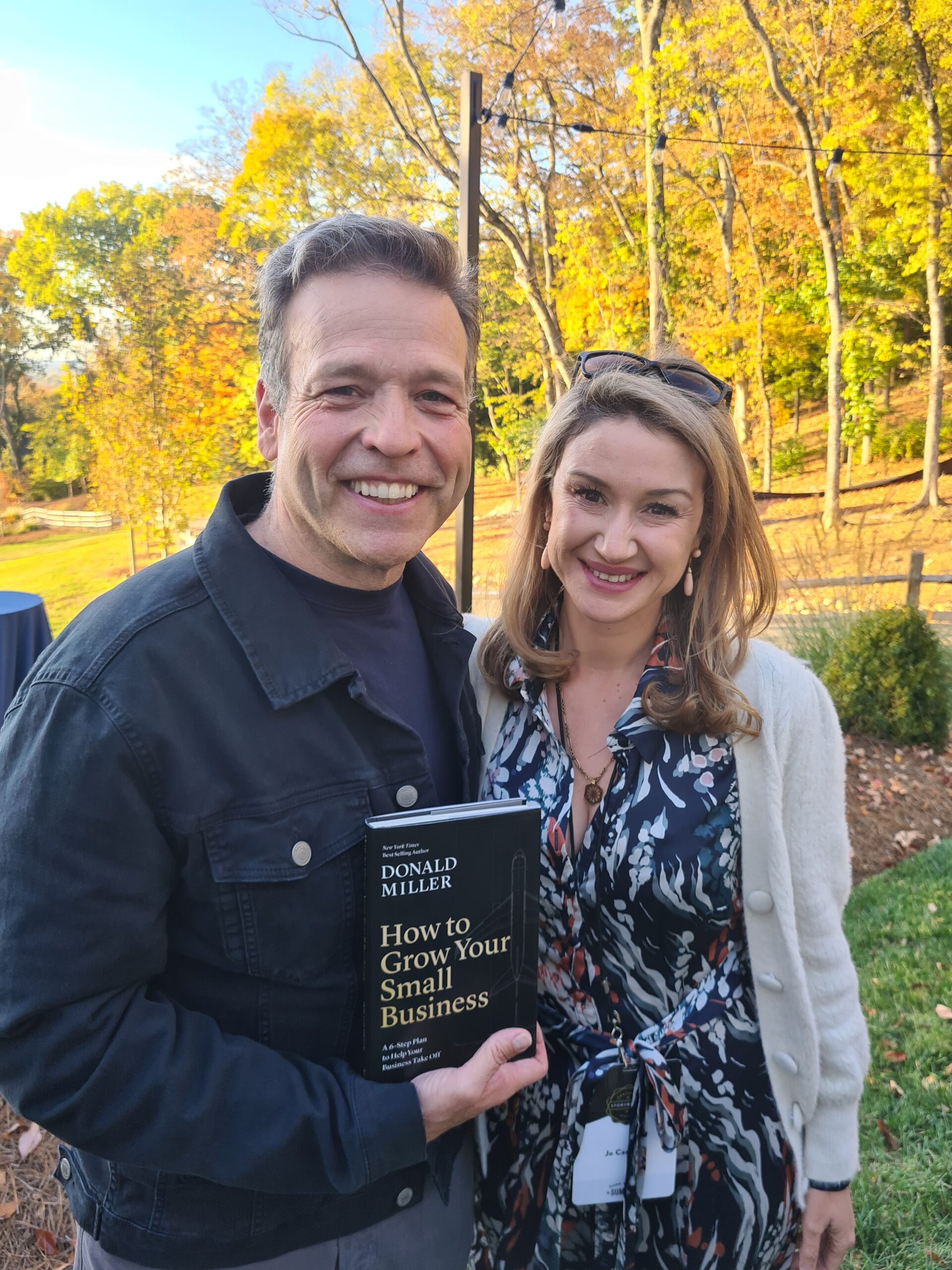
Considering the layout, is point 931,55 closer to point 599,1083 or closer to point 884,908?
point 884,908

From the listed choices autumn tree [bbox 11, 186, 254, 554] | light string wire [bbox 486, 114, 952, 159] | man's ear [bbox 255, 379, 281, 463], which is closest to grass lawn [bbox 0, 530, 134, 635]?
autumn tree [bbox 11, 186, 254, 554]

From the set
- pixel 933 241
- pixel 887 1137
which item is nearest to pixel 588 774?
pixel 887 1137

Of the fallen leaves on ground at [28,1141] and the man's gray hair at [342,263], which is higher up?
the man's gray hair at [342,263]

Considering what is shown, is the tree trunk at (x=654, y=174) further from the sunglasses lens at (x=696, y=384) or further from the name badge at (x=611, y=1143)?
the name badge at (x=611, y=1143)

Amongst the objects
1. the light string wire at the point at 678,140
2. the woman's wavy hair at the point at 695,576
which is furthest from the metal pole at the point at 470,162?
the woman's wavy hair at the point at 695,576

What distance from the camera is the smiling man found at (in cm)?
119

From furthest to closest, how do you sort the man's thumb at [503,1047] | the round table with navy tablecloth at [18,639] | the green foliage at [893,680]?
the green foliage at [893,680] → the round table with navy tablecloth at [18,639] → the man's thumb at [503,1047]

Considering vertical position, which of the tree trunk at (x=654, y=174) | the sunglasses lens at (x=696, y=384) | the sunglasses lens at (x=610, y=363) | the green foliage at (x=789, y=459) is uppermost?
the tree trunk at (x=654, y=174)

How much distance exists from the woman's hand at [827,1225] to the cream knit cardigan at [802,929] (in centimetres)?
3

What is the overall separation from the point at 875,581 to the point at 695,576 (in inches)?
242

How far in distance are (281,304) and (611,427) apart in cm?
76

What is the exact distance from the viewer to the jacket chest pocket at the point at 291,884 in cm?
132

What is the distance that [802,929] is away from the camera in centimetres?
170

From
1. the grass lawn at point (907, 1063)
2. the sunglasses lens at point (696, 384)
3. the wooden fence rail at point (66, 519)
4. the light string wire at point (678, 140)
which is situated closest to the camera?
the sunglasses lens at point (696, 384)
